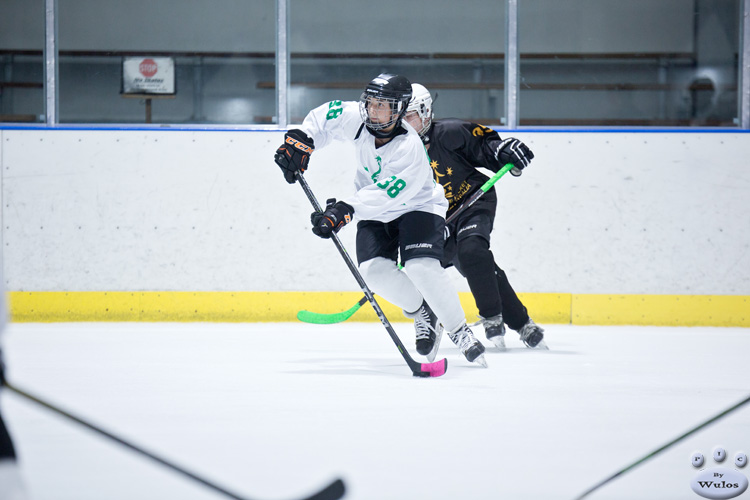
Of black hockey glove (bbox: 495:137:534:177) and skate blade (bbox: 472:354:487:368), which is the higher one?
black hockey glove (bbox: 495:137:534:177)

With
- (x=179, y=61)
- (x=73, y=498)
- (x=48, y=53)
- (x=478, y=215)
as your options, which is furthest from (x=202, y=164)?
(x=73, y=498)

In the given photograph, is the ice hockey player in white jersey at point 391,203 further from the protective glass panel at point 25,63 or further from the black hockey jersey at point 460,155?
the protective glass panel at point 25,63

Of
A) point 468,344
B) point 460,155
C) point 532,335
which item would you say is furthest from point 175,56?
point 468,344

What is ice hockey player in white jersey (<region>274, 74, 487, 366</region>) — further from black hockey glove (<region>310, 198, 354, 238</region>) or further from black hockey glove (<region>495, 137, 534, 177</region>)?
black hockey glove (<region>495, 137, 534, 177</region>)

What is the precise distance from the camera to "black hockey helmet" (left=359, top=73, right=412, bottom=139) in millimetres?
2568

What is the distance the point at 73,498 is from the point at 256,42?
11.4ft

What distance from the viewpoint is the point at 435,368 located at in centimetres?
260

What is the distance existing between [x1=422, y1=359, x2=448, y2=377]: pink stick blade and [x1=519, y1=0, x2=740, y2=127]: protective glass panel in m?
2.13

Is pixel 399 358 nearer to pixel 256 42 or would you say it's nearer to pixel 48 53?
pixel 256 42

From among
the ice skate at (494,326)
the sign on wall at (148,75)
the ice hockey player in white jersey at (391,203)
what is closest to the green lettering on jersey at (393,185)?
the ice hockey player in white jersey at (391,203)

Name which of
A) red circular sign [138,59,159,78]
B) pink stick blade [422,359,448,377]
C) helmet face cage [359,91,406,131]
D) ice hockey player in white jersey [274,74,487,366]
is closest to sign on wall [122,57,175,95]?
red circular sign [138,59,159,78]

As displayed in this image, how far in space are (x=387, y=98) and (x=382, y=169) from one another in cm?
23

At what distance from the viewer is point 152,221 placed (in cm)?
418

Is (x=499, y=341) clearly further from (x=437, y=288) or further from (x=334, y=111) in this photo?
(x=334, y=111)
